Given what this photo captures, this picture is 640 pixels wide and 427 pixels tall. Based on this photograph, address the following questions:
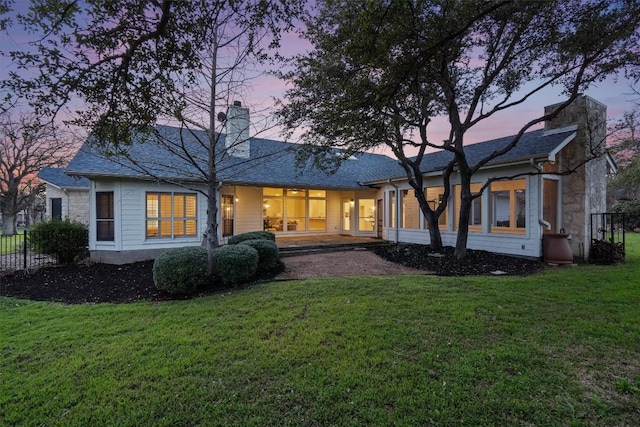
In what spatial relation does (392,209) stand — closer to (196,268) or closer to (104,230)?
(196,268)

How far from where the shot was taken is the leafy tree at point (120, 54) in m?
3.31

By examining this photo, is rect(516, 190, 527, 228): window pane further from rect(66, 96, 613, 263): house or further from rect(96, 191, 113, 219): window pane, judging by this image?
rect(96, 191, 113, 219): window pane

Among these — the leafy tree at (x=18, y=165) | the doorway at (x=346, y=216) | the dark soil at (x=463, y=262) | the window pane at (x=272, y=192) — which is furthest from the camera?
the leafy tree at (x=18, y=165)

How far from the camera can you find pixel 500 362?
3363 millimetres

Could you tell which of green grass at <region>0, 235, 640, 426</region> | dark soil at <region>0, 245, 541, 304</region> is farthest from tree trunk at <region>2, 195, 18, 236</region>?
green grass at <region>0, 235, 640, 426</region>

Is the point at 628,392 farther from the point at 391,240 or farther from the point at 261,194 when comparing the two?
the point at 261,194

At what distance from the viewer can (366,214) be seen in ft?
53.4

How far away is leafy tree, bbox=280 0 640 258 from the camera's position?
4.62 meters

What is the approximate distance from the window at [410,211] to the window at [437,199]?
56 centimetres

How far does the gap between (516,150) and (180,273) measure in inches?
421

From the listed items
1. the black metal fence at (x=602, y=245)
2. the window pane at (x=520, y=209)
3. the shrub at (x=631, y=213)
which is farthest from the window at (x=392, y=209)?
the shrub at (x=631, y=213)

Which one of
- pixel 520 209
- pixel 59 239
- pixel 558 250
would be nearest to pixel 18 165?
pixel 59 239

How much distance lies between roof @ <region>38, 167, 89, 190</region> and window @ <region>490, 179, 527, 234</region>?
59.7 ft

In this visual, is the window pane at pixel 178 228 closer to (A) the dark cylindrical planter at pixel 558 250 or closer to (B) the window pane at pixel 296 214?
(B) the window pane at pixel 296 214
